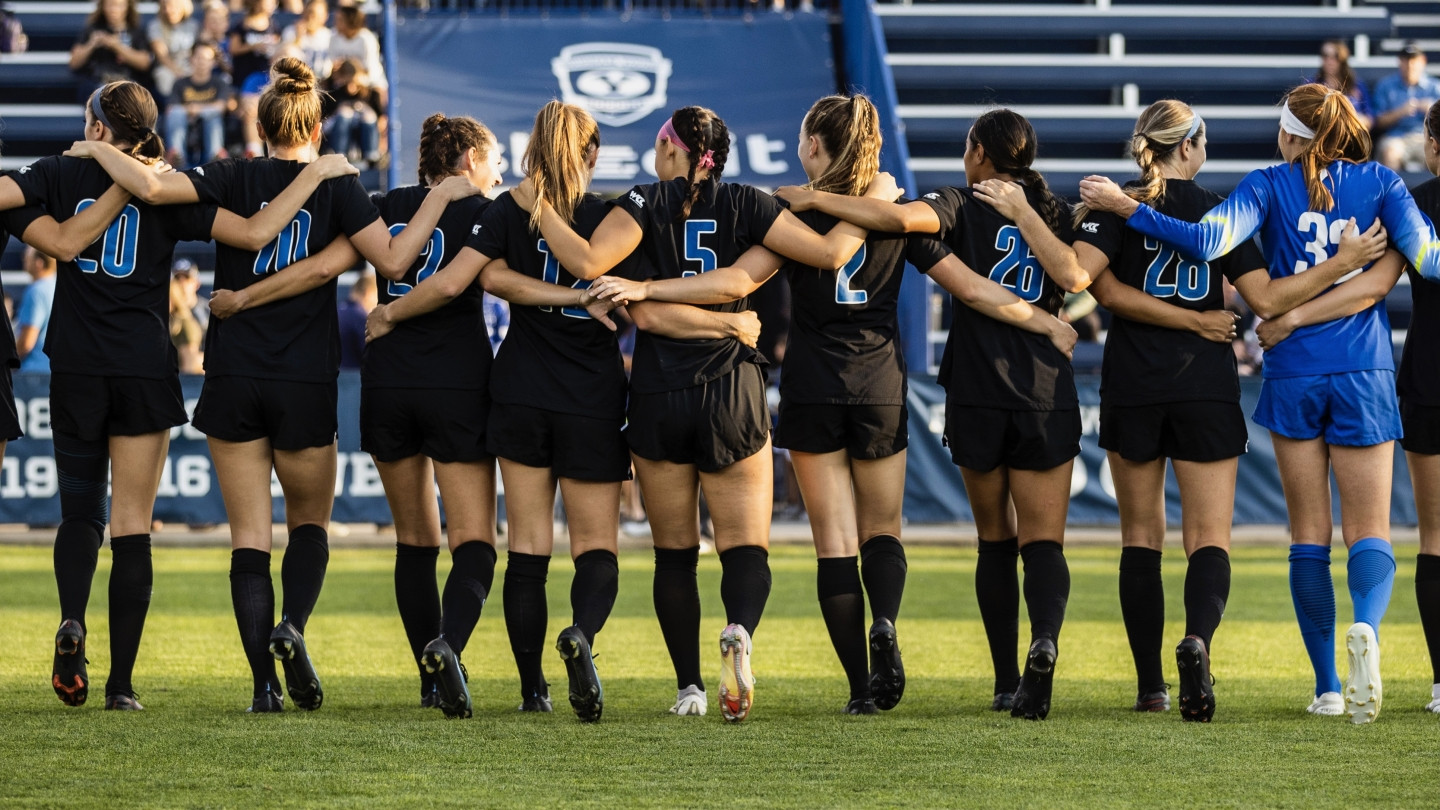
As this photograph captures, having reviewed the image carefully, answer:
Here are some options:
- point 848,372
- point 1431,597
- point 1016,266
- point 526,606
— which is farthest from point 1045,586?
point 526,606

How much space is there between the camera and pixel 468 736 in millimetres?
4840

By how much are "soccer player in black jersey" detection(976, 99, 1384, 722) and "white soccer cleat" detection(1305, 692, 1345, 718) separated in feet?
1.46

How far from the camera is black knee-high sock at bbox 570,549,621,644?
520cm

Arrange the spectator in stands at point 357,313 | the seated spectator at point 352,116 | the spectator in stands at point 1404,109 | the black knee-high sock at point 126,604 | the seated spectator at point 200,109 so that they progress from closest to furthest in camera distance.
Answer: the black knee-high sock at point 126,604 < the spectator in stands at point 357,313 < the seated spectator at point 352,116 < the seated spectator at point 200,109 < the spectator in stands at point 1404,109

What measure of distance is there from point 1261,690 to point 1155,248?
5.90 feet

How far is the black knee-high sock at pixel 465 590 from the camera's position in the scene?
5238 mm

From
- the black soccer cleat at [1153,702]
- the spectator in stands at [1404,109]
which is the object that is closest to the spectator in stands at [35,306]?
the black soccer cleat at [1153,702]

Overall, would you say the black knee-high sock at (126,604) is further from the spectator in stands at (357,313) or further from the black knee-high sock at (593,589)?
the spectator in stands at (357,313)

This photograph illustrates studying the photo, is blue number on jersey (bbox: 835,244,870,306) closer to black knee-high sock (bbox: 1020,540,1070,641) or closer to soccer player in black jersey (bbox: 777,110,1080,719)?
soccer player in black jersey (bbox: 777,110,1080,719)

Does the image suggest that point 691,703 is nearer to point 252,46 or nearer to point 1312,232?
point 1312,232

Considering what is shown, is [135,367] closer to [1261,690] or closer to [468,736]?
[468,736]

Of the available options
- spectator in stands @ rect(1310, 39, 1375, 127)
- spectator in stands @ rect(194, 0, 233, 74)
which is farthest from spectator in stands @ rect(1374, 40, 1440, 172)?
spectator in stands @ rect(194, 0, 233, 74)

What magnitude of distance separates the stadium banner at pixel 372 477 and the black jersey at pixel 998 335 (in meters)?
6.88

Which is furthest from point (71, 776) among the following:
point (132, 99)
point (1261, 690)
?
point (1261, 690)
